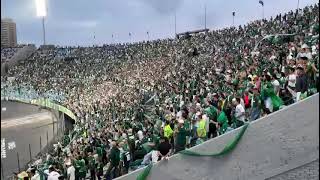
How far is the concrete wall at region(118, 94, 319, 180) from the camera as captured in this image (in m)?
11.2

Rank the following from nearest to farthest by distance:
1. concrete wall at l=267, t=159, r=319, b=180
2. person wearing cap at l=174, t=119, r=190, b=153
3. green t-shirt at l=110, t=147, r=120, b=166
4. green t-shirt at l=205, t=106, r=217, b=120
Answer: concrete wall at l=267, t=159, r=319, b=180, person wearing cap at l=174, t=119, r=190, b=153, green t-shirt at l=205, t=106, r=217, b=120, green t-shirt at l=110, t=147, r=120, b=166

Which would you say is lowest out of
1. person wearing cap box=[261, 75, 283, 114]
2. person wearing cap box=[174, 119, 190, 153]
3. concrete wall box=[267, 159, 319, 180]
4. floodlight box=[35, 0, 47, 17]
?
concrete wall box=[267, 159, 319, 180]

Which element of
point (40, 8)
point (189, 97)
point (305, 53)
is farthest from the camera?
point (189, 97)

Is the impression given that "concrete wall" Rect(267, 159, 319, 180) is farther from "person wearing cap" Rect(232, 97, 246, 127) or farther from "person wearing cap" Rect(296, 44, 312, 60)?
"person wearing cap" Rect(296, 44, 312, 60)

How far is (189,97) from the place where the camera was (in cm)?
1908

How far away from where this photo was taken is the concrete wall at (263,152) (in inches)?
440

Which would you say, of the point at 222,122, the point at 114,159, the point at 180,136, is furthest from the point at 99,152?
the point at 222,122

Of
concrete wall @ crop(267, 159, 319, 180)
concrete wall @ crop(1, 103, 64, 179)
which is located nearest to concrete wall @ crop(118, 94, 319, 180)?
concrete wall @ crop(267, 159, 319, 180)

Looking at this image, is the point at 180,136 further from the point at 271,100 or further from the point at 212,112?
the point at 271,100

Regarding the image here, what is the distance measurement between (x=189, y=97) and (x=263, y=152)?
754 cm

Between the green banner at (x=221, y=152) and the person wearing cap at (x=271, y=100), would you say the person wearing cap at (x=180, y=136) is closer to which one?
the green banner at (x=221, y=152)

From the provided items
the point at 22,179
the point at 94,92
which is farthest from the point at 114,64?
the point at 22,179

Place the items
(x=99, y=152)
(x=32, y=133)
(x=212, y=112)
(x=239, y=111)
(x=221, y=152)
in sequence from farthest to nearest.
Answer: (x=32, y=133) → (x=99, y=152) → (x=212, y=112) → (x=221, y=152) → (x=239, y=111)

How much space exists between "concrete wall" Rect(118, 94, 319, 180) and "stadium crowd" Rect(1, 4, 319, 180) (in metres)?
0.34
